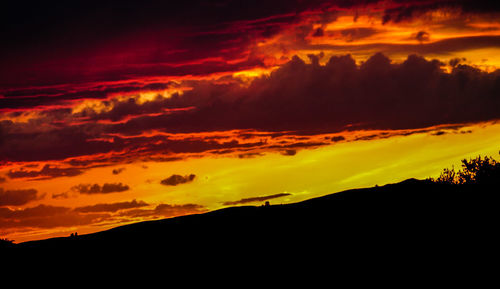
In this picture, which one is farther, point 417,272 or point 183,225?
point 183,225

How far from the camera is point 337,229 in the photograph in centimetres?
5869

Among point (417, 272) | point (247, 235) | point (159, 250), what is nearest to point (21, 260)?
point (159, 250)

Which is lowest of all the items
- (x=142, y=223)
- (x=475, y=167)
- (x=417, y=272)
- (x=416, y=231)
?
(x=417, y=272)

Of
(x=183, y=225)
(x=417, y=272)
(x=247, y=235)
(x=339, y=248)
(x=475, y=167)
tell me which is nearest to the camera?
(x=417, y=272)

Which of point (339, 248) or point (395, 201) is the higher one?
point (395, 201)

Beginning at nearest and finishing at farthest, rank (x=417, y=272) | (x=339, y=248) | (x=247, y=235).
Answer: (x=417, y=272)
(x=339, y=248)
(x=247, y=235)

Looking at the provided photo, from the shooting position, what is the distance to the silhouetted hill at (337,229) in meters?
55.2

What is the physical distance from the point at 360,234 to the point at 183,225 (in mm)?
18515

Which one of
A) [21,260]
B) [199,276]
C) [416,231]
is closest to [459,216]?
[416,231]

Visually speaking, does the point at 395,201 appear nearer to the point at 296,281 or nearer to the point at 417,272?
the point at 417,272

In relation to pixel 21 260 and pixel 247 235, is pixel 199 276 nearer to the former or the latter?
pixel 247 235

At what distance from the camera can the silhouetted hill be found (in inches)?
2173

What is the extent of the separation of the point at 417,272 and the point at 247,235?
16.3 m

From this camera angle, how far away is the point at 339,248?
55688 millimetres
